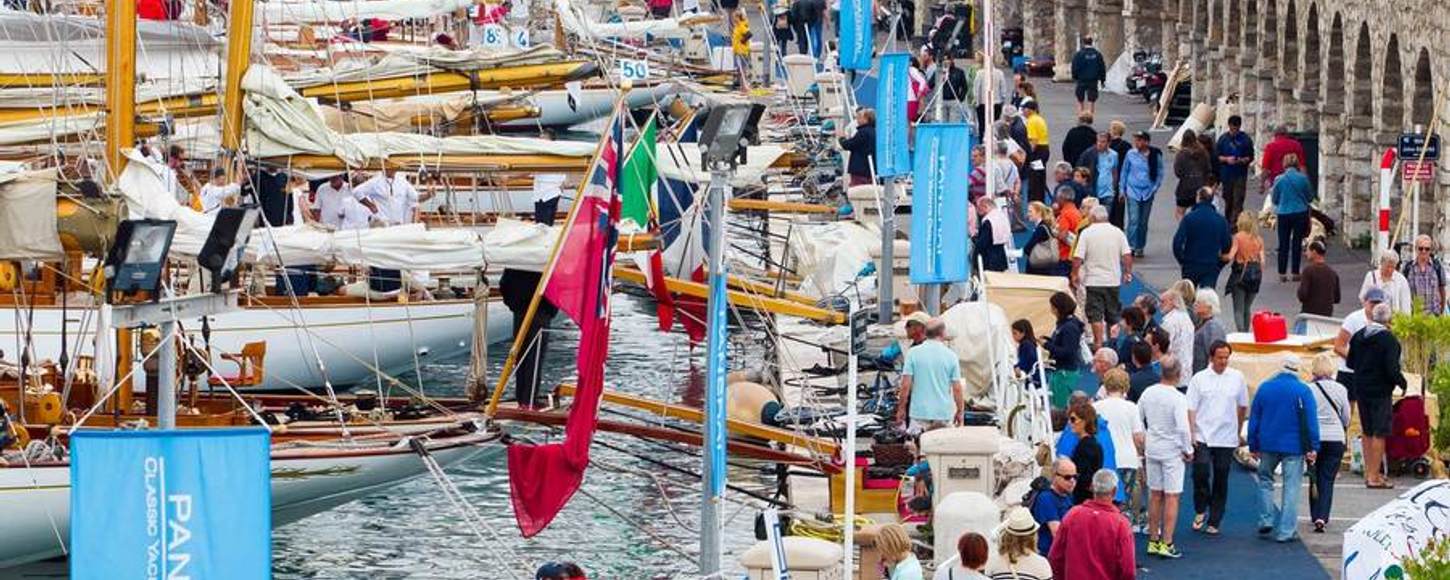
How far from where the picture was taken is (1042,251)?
30234 mm

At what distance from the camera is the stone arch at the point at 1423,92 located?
32688 mm

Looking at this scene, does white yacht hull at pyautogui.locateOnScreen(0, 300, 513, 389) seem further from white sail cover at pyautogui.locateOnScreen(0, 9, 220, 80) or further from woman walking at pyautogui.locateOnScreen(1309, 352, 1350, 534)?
woman walking at pyautogui.locateOnScreen(1309, 352, 1350, 534)

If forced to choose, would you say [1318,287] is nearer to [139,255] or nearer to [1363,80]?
[1363,80]

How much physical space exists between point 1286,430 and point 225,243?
764 centimetres

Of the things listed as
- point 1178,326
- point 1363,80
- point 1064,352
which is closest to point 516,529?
point 1064,352

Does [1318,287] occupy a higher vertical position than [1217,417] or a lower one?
higher

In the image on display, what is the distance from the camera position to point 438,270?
27.3m

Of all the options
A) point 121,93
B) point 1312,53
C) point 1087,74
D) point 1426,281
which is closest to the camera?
point 121,93

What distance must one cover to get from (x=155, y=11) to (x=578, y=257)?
968 inches

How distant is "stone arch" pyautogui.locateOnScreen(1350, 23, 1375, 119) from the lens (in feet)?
118

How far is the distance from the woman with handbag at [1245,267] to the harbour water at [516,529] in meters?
4.18

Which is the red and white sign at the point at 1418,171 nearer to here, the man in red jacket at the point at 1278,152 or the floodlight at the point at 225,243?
the man in red jacket at the point at 1278,152

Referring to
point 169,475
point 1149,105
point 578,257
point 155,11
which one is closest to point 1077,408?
point 578,257

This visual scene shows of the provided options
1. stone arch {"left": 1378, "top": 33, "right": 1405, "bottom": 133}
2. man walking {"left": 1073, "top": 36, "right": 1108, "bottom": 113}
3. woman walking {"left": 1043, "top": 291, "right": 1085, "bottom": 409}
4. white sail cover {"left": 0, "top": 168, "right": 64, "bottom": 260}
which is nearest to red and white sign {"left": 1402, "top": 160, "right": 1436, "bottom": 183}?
stone arch {"left": 1378, "top": 33, "right": 1405, "bottom": 133}
